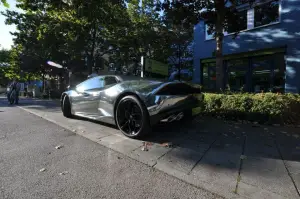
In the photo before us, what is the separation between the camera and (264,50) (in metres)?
10.2

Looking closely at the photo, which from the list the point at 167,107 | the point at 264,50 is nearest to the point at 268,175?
the point at 167,107

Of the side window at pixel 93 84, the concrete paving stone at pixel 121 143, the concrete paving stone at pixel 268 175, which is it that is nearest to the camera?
the concrete paving stone at pixel 268 175

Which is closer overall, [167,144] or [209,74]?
[167,144]

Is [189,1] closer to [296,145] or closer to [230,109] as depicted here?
[230,109]

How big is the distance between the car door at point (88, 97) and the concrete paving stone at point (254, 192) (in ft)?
10.3

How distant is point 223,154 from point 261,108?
2.78 metres

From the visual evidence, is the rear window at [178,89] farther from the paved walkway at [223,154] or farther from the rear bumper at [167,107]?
the paved walkway at [223,154]

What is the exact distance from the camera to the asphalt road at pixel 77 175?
1861 millimetres

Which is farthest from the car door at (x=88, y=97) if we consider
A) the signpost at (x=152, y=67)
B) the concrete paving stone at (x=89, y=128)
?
the signpost at (x=152, y=67)

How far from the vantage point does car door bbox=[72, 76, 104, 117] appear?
4.26 metres

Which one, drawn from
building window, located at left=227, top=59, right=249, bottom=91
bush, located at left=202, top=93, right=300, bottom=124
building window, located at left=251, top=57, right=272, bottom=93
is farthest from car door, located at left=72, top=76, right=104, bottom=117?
building window, located at left=251, top=57, right=272, bottom=93

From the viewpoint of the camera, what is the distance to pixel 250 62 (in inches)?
434

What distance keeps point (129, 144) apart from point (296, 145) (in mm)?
2779

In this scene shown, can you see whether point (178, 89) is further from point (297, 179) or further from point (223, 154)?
point (297, 179)
